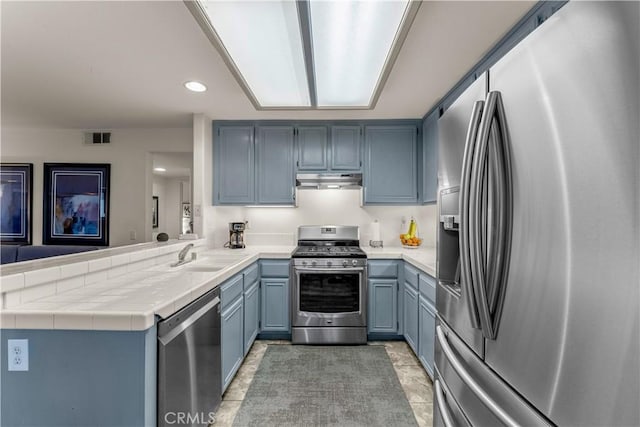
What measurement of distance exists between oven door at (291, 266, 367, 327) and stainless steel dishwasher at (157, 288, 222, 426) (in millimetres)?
1139

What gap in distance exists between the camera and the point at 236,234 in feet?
11.1

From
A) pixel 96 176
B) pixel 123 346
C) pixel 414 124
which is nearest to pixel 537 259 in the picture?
pixel 123 346

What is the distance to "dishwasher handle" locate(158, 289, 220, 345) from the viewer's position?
48.8 inches

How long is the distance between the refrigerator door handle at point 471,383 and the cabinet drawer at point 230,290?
1.33 meters

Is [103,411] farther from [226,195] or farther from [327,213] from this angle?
[327,213]

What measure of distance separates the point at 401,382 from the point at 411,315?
0.57m

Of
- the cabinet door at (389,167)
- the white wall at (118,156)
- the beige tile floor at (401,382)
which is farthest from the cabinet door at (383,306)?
the white wall at (118,156)

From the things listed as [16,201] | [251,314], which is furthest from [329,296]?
[16,201]

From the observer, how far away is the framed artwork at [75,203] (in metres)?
3.87

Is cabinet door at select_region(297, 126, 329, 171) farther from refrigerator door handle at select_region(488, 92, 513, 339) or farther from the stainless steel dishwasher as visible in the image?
refrigerator door handle at select_region(488, 92, 513, 339)

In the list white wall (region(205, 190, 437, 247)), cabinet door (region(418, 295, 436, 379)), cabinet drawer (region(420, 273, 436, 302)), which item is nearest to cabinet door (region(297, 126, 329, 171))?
white wall (region(205, 190, 437, 247))

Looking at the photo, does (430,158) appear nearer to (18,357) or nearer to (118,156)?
(18,357)

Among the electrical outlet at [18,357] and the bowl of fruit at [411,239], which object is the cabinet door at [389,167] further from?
the electrical outlet at [18,357]

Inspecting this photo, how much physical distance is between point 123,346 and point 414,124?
3214 mm
